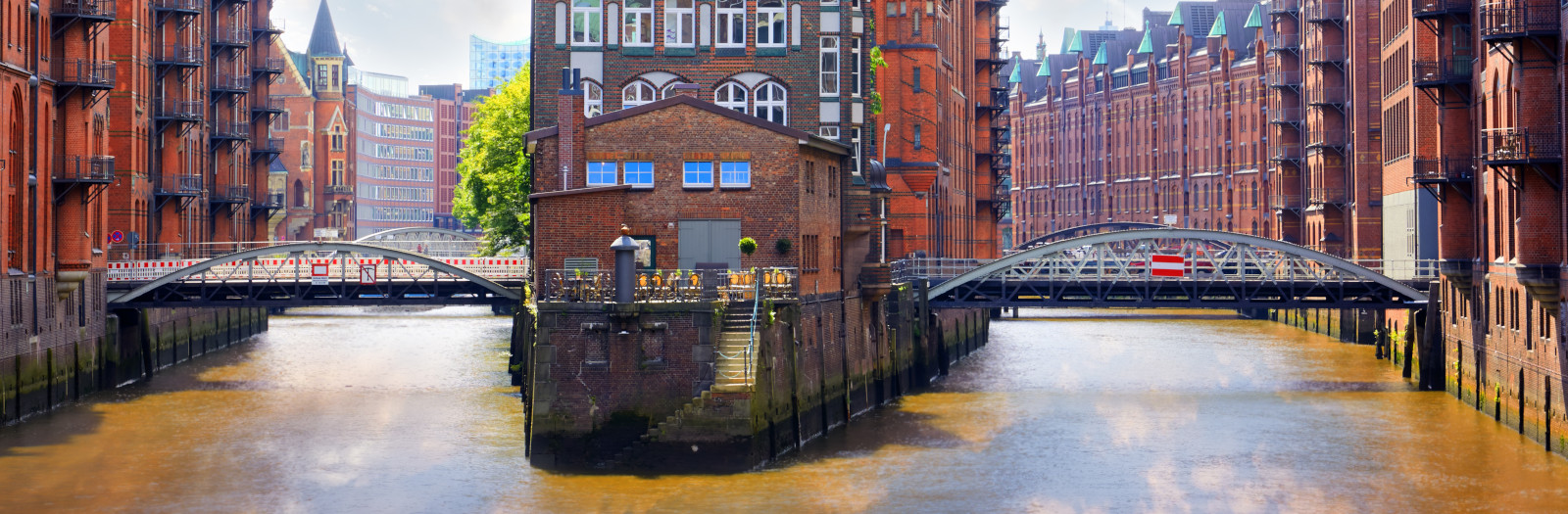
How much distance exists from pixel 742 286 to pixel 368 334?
5199 cm

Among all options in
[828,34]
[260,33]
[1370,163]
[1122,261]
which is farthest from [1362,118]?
[260,33]

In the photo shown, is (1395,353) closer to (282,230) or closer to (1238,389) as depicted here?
(1238,389)

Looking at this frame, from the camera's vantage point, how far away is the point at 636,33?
176 ft

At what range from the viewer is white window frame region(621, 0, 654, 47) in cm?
5369

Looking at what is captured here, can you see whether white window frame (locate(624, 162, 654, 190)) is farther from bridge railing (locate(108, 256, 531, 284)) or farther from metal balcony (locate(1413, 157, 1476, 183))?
metal balcony (locate(1413, 157, 1476, 183))

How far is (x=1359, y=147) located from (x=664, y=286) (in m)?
55.1

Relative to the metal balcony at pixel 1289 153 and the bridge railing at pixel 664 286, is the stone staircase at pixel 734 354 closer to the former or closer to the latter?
the bridge railing at pixel 664 286

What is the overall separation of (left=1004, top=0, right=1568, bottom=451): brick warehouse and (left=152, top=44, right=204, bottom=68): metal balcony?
43419 mm

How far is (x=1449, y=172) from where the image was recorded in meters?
55.3

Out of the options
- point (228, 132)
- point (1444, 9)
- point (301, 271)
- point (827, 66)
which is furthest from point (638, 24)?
point (228, 132)

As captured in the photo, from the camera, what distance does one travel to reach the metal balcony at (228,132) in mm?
85000

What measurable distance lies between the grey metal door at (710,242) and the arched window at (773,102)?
10033mm

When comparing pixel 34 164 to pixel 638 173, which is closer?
pixel 638 173

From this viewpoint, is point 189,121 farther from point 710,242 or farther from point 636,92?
point 710,242
